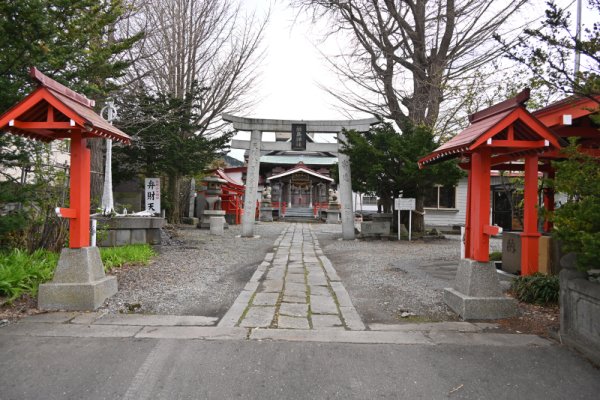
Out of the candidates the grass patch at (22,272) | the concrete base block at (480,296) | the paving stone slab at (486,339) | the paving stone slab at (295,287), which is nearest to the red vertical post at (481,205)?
the concrete base block at (480,296)

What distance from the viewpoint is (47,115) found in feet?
16.0

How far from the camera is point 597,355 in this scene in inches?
136

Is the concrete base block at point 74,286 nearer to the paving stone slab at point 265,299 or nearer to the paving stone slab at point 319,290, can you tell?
the paving stone slab at point 265,299

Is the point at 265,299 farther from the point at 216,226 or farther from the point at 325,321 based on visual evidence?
the point at 216,226

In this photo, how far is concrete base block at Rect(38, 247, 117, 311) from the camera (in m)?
4.84

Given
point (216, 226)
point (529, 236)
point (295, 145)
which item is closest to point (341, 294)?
point (529, 236)

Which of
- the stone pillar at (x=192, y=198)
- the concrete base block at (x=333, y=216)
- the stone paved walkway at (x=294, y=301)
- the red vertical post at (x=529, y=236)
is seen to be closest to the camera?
the stone paved walkway at (x=294, y=301)

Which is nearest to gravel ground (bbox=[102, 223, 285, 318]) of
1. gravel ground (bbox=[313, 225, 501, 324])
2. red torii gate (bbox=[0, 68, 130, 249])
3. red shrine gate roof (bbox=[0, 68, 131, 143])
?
red torii gate (bbox=[0, 68, 130, 249])

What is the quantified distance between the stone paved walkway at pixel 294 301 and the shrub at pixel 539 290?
8.54 feet

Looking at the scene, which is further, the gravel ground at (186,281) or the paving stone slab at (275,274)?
the paving stone slab at (275,274)

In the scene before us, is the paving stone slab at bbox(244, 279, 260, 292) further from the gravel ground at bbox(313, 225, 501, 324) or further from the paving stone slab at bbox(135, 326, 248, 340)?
the paving stone slab at bbox(135, 326, 248, 340)

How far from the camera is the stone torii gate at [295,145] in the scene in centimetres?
1449

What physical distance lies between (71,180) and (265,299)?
306cm

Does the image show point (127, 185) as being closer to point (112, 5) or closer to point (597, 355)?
point (112, 5)
